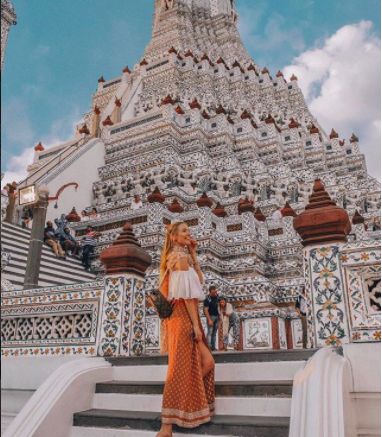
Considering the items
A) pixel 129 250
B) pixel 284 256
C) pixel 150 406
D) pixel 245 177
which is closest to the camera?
pixel 150 406

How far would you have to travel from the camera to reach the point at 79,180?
19.6 metres

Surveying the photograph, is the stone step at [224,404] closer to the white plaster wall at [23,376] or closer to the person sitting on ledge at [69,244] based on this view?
the white plaster wall at [23,376]

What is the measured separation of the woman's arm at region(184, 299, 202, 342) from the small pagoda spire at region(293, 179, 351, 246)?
1443mm

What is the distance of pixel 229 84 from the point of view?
30.3 m

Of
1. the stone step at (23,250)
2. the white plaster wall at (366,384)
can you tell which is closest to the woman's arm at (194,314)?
the white plaster wall at (366,384)

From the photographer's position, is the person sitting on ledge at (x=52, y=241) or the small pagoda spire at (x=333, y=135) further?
the small pagoda spire at (x=333, y=135)

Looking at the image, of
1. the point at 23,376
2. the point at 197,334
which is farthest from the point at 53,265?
the point at 197,334

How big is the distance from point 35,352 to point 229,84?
2739 centimetres

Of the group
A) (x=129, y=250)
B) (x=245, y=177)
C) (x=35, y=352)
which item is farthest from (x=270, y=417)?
(x=245, y=177)

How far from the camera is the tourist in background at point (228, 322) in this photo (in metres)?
9.82

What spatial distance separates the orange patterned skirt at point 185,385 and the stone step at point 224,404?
18 cm

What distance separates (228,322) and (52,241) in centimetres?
724

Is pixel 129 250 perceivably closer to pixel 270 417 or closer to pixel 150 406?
pixel 150 406

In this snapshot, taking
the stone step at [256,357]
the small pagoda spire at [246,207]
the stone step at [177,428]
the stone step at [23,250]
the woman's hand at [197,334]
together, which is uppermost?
the small pagoda spire at [246,207]
